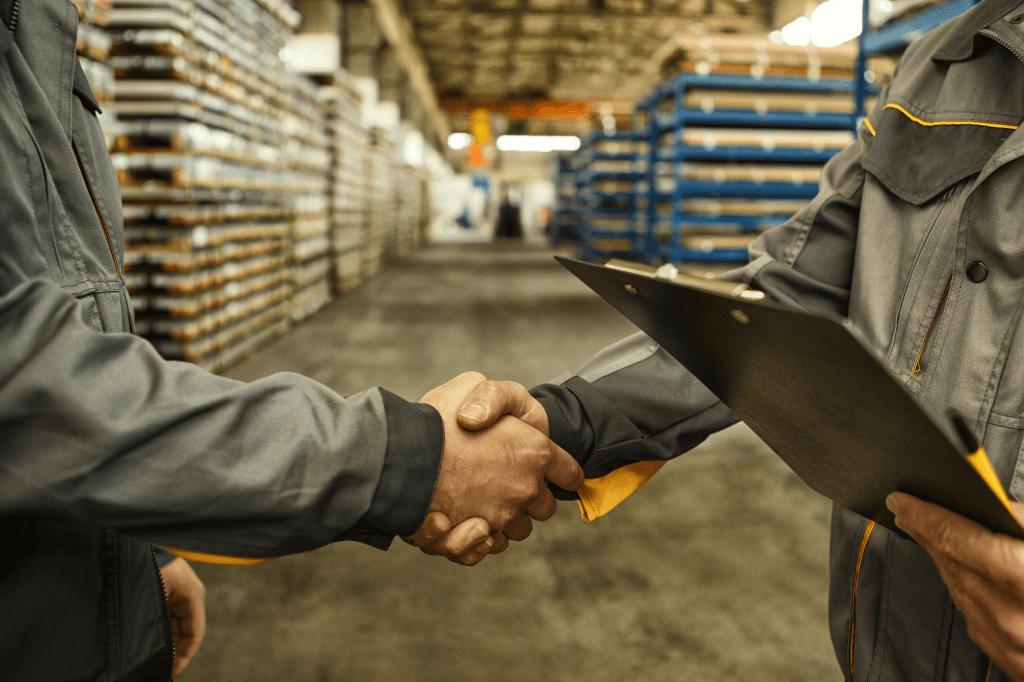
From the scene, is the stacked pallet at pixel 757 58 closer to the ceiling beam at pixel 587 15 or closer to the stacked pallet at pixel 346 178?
the stacked pallet at pixel 346 178

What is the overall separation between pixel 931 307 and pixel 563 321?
19.7ft

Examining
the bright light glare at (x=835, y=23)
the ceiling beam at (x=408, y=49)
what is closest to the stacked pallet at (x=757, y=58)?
the bright light glare at (x=835, y=23)

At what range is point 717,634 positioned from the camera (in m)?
1.97

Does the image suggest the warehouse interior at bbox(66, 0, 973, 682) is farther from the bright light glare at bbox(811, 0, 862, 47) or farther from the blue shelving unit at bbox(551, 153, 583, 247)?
the blue shelving unit at bbox(551, 153, 583, 247)

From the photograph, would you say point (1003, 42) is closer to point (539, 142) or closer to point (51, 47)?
point (51, 47)

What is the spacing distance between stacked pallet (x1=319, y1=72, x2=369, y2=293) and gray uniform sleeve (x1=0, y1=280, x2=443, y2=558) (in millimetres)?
7980

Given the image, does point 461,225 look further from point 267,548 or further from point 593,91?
point 267,548

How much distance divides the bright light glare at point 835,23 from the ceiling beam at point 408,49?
6.91 meters

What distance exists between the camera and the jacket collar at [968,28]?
40.3 inches

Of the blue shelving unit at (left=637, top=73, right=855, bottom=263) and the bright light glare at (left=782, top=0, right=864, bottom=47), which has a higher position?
the bright light glare at (left=782, top=0, right=864, bottom=47)

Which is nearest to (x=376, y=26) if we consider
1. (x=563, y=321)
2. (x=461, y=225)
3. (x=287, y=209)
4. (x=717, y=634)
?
(x=287, y=209)

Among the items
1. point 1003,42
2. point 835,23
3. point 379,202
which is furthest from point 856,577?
point 379,202

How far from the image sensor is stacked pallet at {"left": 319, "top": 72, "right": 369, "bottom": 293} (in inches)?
329

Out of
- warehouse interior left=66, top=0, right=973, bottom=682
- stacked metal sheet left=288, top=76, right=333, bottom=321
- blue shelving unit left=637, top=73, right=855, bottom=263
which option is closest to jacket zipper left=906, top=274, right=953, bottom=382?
warehouse interior left=66, top=0, right=973, bottom=682
